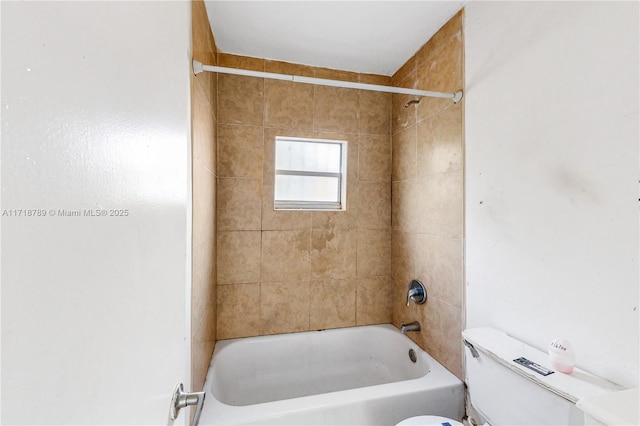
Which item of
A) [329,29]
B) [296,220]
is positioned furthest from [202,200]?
[329,29]

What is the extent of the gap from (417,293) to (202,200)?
141 cm

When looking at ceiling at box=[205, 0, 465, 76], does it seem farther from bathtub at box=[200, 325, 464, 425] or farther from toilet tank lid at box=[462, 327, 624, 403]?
bathtub at box=[200, 325, 464, 425]

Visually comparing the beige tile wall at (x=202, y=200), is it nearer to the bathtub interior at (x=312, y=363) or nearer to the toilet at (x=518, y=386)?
the bathtub interior at (x=312, y=363)

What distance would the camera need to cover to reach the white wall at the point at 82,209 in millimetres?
205

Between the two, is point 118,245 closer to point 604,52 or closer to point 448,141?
point 604,52

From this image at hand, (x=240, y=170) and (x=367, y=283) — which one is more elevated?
(x=240, y=170)

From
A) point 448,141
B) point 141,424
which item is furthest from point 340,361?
Result: point 141,424

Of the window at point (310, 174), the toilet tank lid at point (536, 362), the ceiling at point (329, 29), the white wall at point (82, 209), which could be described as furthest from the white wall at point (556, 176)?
the white wall at point (82, 209)

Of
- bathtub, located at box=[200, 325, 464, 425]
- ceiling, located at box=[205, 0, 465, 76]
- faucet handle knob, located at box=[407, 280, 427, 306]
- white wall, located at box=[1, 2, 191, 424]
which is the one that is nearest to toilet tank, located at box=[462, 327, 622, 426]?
bathtub, located at box=[200, 325, 464, 425]

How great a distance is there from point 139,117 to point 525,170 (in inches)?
52.5

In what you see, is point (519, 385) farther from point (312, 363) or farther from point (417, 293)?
point (312, 363)

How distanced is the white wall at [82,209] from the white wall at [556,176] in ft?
4.07

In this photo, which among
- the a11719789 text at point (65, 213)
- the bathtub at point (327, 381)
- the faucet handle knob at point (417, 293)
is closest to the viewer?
the a11719789 text at point (65, 213)

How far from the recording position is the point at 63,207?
250 mm
